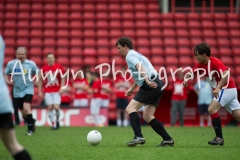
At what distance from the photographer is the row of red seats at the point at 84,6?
73.9 feet

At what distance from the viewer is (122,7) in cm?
2262

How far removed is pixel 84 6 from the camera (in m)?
22.8

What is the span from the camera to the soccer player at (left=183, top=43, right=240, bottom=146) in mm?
8219

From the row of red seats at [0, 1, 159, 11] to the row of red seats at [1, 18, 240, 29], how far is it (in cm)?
77

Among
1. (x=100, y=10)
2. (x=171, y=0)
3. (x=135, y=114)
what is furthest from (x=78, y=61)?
(x=135, y=114)

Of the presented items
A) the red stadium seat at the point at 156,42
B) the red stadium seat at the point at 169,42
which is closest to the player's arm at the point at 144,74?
the red stadium seat at the point at 156,42

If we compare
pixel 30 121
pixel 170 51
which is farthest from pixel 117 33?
pixel 30 121

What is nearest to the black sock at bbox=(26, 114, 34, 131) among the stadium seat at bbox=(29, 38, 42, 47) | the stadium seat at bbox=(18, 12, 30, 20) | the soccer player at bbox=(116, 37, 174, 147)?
the soccer player at bbox=(116, 37, 174, 147)

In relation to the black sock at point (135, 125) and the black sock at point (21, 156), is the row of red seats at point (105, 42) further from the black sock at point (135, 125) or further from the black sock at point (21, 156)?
the black sock at point (21, 156)

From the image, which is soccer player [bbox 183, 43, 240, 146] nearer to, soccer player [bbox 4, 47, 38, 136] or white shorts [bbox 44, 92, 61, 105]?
soccer player [bbox 4, 47, 38, 136]

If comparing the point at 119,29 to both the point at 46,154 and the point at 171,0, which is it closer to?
the point at 171,0

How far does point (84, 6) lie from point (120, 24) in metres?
2.33

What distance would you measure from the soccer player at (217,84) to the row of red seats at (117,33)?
1261 cm

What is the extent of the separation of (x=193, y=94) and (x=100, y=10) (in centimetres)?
732
